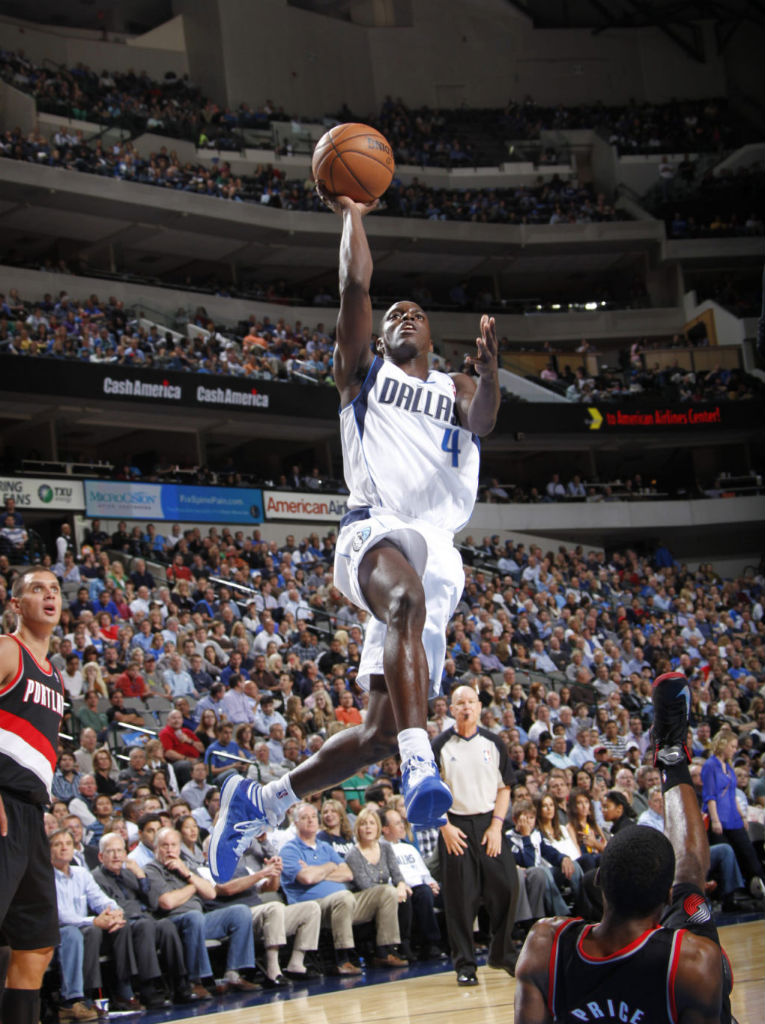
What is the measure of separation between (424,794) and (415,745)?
22 centimetres

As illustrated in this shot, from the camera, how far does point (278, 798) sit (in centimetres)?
512

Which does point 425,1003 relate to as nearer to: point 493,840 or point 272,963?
point 493,840

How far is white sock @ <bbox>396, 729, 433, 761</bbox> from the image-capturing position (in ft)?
13.3

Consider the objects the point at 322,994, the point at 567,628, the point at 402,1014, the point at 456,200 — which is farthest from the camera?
the point at 456,200

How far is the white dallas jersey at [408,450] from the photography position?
4.82 m

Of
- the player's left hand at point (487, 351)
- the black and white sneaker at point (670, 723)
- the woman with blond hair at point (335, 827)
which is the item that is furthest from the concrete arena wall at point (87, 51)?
the black and white sneaker at point (670, 723)

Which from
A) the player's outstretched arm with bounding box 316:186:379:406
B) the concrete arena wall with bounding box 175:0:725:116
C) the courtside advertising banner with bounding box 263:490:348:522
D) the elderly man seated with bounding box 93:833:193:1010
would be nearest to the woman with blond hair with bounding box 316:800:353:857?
the elderly man seated with bounding box 93:833:193:1010

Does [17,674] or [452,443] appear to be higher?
[452,443]

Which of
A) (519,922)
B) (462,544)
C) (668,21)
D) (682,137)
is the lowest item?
(519,922)

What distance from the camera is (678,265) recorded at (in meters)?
36.4

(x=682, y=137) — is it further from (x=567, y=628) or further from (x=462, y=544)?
(x=567, y=628)

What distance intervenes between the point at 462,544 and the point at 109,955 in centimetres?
1832

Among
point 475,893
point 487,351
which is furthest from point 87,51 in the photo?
point 487,351

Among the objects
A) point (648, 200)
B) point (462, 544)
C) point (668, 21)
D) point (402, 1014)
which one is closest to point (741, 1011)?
point (402, 1014)
